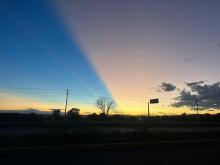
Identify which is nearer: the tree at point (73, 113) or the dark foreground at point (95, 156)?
the dark foreground at point (95, 156)

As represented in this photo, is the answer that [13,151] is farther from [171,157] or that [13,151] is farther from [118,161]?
[171,157]

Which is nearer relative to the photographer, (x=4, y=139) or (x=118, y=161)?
(x=118, y=161)

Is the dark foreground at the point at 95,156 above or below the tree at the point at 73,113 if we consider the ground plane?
below

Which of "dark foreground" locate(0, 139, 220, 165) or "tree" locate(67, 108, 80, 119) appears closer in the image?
"dark foreground" locate(0, 139, 220, 165)

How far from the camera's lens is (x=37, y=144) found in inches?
550

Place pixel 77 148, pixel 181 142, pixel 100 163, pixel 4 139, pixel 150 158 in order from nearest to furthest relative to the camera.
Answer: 1. pixel 100 163
2. pixel 150 158
3. pixel 77 148
4. pixel 4 139
5. pixel 181 142

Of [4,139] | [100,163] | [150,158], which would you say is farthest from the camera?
[4,139]

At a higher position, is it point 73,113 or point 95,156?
point 73,113

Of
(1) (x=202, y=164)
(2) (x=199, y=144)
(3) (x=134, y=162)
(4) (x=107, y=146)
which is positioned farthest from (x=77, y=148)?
(2) (x=199, y=144)

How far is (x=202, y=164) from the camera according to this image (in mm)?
10539

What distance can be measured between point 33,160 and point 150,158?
13.8ft

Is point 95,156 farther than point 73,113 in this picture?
No

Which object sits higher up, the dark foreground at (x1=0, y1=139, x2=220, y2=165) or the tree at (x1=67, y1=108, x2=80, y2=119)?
the tree at (x1=67, y1=108, x2=80, y2=119)

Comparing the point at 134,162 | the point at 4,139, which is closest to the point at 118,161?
the point at 134,162
